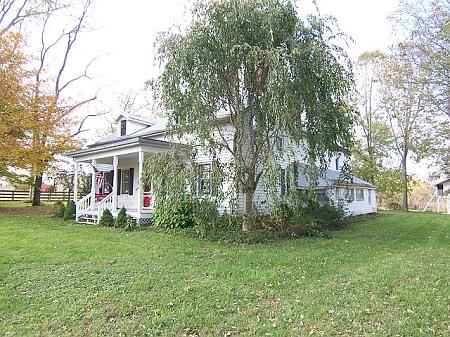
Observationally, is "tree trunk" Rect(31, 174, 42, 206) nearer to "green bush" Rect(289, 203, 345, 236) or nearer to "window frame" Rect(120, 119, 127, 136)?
"window frame" Rect(120, 119, 127, 136)

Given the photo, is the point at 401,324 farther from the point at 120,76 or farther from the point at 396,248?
the point at 120,76

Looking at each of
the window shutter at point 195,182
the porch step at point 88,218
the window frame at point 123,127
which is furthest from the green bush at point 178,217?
the window frame at point 123,127

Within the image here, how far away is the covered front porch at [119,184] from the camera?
1432 cm

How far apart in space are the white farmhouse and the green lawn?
9.97 feet

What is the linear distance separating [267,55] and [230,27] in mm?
1485

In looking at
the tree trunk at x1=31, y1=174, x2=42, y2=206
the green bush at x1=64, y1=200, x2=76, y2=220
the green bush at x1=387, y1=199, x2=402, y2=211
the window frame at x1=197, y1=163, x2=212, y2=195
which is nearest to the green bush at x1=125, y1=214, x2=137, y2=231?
Result: the window frame at x1=197, y1=163, x2=212, y2=195

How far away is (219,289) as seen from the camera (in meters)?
6.01

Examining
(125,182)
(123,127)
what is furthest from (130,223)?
(123,127)

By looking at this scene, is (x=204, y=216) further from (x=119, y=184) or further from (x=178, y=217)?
(x=119, y=184)

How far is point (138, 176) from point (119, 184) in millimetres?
2357

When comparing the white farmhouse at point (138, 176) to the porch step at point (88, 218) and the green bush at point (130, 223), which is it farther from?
the green bush at point (130, 223)

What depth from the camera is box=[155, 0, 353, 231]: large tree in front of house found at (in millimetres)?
9758

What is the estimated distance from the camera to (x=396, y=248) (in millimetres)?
10180

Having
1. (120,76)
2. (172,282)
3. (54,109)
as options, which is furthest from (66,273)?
(120,76)
